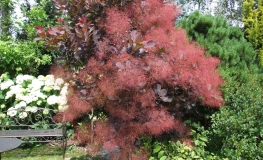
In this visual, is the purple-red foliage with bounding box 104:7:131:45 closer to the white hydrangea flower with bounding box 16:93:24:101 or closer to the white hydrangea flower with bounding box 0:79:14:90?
the white hydrangea flower with bounding box 16:93:24:101

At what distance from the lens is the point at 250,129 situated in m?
2.89

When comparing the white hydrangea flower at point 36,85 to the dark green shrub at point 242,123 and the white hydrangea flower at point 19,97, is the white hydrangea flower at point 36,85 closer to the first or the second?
the white hydrangea flower at point 19,97

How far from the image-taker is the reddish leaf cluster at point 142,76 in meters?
2.67

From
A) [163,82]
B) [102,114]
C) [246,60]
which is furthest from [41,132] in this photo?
[246,60]

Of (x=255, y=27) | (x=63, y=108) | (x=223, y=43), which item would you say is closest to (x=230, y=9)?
(x=255, y=27)

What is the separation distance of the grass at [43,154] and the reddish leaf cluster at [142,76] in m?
1.60

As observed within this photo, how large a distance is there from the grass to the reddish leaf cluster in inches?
63.2

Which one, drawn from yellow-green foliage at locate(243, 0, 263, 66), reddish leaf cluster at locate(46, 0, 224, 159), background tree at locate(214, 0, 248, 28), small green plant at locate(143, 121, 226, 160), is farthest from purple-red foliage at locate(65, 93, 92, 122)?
background tree at locate(214, 0, 248, 28)

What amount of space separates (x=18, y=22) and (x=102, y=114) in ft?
13.5

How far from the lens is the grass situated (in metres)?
4.49

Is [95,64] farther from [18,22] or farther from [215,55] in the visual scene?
[18,22]

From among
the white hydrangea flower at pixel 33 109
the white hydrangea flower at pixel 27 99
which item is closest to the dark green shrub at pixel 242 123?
the white hydrangea flower at pixel 33 109

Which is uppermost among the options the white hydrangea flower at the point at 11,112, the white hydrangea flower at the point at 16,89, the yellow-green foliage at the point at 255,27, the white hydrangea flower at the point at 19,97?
the yellow-green foliage at the point at 255,27

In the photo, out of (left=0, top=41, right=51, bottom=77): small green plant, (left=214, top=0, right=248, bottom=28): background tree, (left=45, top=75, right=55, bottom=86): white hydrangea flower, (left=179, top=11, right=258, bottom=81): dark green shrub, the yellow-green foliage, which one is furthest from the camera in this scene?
(left=214, top=0, right=248, bottom=28): background tree
